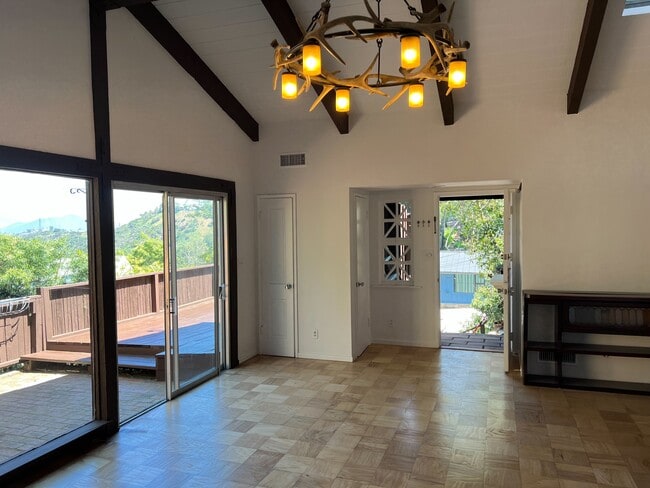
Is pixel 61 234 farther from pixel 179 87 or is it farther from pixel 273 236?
pixel 273 236

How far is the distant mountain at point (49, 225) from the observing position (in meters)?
3.43

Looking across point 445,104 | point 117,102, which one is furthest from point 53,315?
point 445,104

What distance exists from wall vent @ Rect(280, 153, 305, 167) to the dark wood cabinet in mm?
3080

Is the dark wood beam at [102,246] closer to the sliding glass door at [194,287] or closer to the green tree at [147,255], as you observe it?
the sliding glass door at [194,287]

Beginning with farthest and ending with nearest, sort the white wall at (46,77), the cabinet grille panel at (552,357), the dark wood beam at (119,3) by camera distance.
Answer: the cabinet grille panel at (552,357), the dark wood beam at (119,3), the white wall at (46,77)

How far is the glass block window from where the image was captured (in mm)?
6664

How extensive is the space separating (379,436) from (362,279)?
2.85 m

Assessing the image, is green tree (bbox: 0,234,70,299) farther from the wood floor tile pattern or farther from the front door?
the front door

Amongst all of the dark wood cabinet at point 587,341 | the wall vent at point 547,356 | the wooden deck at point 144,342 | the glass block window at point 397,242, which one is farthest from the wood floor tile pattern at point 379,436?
the glass block window at point 397,242

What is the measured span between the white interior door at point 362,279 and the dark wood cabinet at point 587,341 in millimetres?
2062

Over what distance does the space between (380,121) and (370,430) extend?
3525 mm

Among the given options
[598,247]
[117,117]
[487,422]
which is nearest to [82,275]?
[117,117]

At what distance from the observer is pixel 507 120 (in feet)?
17.5

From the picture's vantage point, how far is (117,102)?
4.09m
